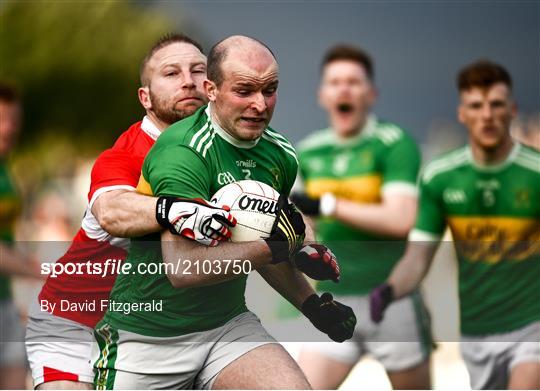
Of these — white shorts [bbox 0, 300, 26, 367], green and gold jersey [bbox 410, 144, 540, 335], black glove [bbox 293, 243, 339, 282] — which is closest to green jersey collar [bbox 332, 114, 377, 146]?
green and gold jersey [bbox 410, 144, 540, 335]

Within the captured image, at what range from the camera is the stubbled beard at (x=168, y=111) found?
14.1ft

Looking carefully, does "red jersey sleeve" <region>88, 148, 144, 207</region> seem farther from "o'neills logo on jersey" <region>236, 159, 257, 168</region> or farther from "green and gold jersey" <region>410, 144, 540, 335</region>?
"green and gold jersey" <region>410, 144, 540, 335</region>

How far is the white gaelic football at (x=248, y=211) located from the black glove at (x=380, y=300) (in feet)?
6.02

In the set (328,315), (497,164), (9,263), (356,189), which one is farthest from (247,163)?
(9,263)

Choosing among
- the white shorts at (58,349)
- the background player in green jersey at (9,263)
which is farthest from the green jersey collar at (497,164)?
the background player in green jersey at (9,263)

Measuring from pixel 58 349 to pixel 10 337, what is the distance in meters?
2.14

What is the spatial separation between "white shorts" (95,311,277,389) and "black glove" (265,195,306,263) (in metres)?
0.29

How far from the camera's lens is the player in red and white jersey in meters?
3.79

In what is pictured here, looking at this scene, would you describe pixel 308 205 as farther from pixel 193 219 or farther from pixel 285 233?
pixel 193 219

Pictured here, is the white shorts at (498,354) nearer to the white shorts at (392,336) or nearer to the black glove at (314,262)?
the white shorts at (392,336)

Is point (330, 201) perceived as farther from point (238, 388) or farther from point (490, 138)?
point (238, 388)

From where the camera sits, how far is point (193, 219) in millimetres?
3688

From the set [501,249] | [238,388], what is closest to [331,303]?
[238,388]

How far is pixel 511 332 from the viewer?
5309 mm
